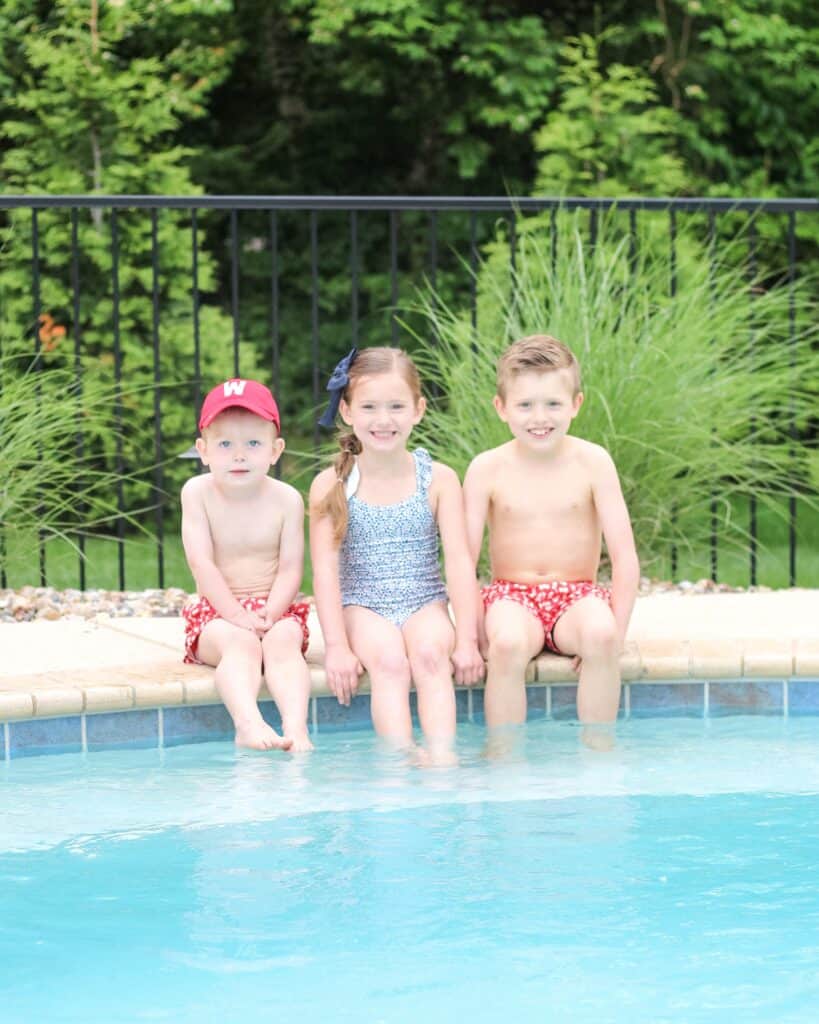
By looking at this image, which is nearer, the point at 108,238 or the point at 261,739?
the point at 261,739

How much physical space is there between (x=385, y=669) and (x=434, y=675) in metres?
0.12

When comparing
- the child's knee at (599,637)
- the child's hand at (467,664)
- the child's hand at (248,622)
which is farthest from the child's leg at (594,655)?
the child's hand at (248,622)

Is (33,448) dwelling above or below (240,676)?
above

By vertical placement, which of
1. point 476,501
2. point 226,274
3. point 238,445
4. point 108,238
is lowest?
point 476,501

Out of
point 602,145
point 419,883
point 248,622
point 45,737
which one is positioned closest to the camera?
point 419,883

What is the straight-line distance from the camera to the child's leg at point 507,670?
389cm

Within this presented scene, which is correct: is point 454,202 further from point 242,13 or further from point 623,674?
point 242,13

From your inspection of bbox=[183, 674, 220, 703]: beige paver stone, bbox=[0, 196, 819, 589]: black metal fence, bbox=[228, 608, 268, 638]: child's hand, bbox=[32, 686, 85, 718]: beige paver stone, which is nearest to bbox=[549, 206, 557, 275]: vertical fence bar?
bbox=[0, 196, 819, 589]: black metal fence

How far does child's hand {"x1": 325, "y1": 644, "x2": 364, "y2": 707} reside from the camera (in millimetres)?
3881

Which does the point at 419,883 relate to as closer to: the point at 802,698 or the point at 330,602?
the point at 330,602

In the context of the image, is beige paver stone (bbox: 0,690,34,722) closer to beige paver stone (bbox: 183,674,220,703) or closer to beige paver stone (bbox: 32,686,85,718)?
beige paver stone (bbox: 32,686,85,718)

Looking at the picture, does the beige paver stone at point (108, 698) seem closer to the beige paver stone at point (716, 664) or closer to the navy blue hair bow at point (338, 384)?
the navy blue hair bow at point (338, 384)

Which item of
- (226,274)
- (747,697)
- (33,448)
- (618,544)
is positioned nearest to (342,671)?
(618,544)

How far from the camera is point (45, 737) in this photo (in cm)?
378
